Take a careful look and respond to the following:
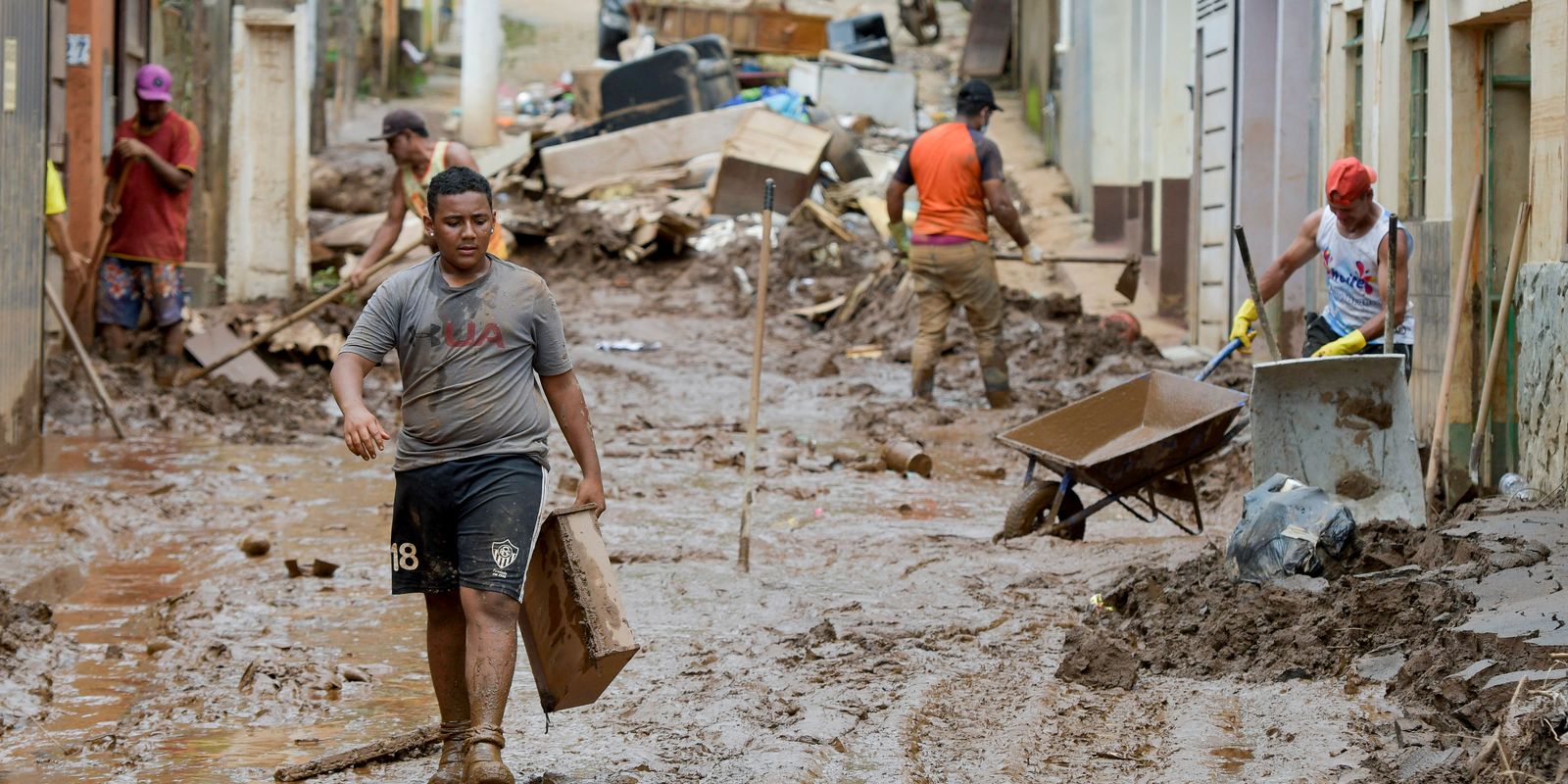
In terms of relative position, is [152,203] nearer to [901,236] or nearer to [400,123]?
[400,123]

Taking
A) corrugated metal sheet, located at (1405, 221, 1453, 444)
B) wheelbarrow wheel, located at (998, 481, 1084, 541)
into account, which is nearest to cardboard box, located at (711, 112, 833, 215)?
corrugated metal sheet, located at (1405, 221, 1453, 444)

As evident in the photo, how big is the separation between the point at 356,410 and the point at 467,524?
408mm

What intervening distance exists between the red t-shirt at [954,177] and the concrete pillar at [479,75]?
14.5 meters

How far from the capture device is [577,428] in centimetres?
457

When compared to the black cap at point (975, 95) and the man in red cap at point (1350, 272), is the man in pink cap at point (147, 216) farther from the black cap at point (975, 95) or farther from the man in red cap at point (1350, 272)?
the man in red cap at point (1350, 272)

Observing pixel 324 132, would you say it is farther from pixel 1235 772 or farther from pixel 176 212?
pixel 1235 772

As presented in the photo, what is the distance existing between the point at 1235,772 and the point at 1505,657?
766 millimetres

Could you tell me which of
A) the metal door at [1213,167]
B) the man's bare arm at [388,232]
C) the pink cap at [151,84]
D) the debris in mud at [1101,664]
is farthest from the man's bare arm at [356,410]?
the metal door at [1213,167]

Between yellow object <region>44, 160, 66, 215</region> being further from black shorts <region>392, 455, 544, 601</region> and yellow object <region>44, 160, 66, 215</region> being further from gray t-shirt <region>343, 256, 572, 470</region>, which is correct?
black shorts <region>392, 455, 544, 601</region>

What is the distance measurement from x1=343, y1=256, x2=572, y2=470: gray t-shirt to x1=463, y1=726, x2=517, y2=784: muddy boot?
2.22 ft

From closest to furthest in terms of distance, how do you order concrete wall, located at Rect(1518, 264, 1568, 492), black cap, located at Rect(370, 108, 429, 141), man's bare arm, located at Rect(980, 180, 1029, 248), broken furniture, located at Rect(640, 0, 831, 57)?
1. concrete wall, located at Rect(1518, 264, 1568, 492)
2. black cap, located at Rect(370, 108, 429, 141)
3. man's bare arm, located at Rect(980, 180, 1029, 248)
4. broken furniture, located at Rect(640, 0, 831, 57)

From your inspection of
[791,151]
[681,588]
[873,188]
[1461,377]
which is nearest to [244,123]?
[791,151]

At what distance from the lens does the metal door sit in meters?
13.3

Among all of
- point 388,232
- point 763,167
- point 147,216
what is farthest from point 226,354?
point 763,167
